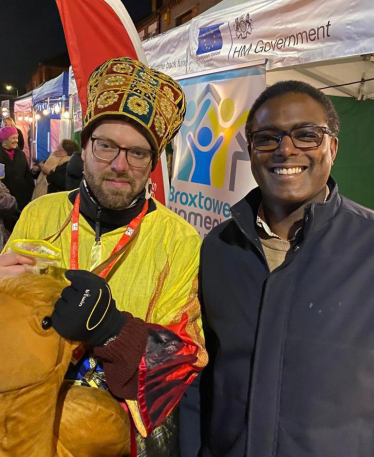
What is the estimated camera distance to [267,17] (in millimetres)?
2645

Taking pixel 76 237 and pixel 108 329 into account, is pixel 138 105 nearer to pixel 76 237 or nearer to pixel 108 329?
pixel 76 237

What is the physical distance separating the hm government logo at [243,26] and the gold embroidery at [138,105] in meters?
1.69

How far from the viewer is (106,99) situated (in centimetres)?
152

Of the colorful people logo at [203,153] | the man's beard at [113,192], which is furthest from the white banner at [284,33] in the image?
the man's beard at [113,192]

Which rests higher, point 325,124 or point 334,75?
point 334,75

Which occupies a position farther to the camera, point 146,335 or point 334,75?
point 334,75

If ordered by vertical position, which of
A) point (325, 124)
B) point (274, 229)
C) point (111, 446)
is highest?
point (325, 124)

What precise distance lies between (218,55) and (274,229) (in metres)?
2.20

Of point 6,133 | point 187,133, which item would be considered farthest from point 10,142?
point 187,133

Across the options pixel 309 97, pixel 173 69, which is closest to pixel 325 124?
pixel 309 97

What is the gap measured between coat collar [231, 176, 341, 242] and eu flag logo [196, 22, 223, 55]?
2.07 m

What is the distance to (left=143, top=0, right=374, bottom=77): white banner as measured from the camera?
2.17 m

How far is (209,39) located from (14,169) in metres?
3.55

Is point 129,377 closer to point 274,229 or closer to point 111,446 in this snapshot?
point 111,446
